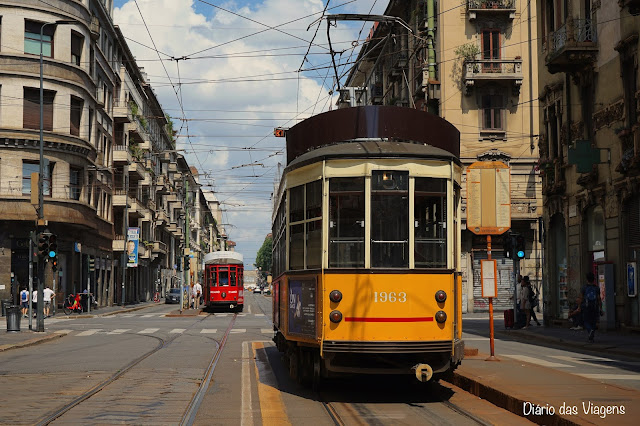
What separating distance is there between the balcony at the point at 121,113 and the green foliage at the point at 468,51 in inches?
1035

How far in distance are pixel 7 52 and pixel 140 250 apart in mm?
26730

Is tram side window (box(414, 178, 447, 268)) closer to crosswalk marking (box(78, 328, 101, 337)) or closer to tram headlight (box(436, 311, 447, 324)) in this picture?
tram headlight (box(436, 311, 447, 324))

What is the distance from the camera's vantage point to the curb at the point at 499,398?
8.46m

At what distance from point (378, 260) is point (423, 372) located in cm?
147

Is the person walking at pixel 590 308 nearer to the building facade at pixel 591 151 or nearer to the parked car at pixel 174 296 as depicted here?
the building facade at pixel 591 151

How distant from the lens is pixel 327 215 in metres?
10.7

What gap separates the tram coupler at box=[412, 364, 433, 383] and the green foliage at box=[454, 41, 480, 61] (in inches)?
1287

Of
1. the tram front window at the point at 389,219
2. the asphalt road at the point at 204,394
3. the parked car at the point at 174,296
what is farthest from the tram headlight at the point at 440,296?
the parked car at the point at 174,296

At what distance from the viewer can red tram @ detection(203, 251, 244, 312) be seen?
45.1 m

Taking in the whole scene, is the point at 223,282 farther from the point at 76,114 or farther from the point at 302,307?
the point at 302,307

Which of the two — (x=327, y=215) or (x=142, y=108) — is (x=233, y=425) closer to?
(x=327, y=215)

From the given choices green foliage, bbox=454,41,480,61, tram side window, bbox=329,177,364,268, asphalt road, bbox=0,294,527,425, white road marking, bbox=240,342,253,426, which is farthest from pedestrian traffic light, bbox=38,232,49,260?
green foliage, bbox=454,41,480,61

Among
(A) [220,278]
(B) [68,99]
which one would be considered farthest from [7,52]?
(A) [220,278]

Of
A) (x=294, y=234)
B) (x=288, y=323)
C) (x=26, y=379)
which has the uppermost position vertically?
(x=294, y=234)
